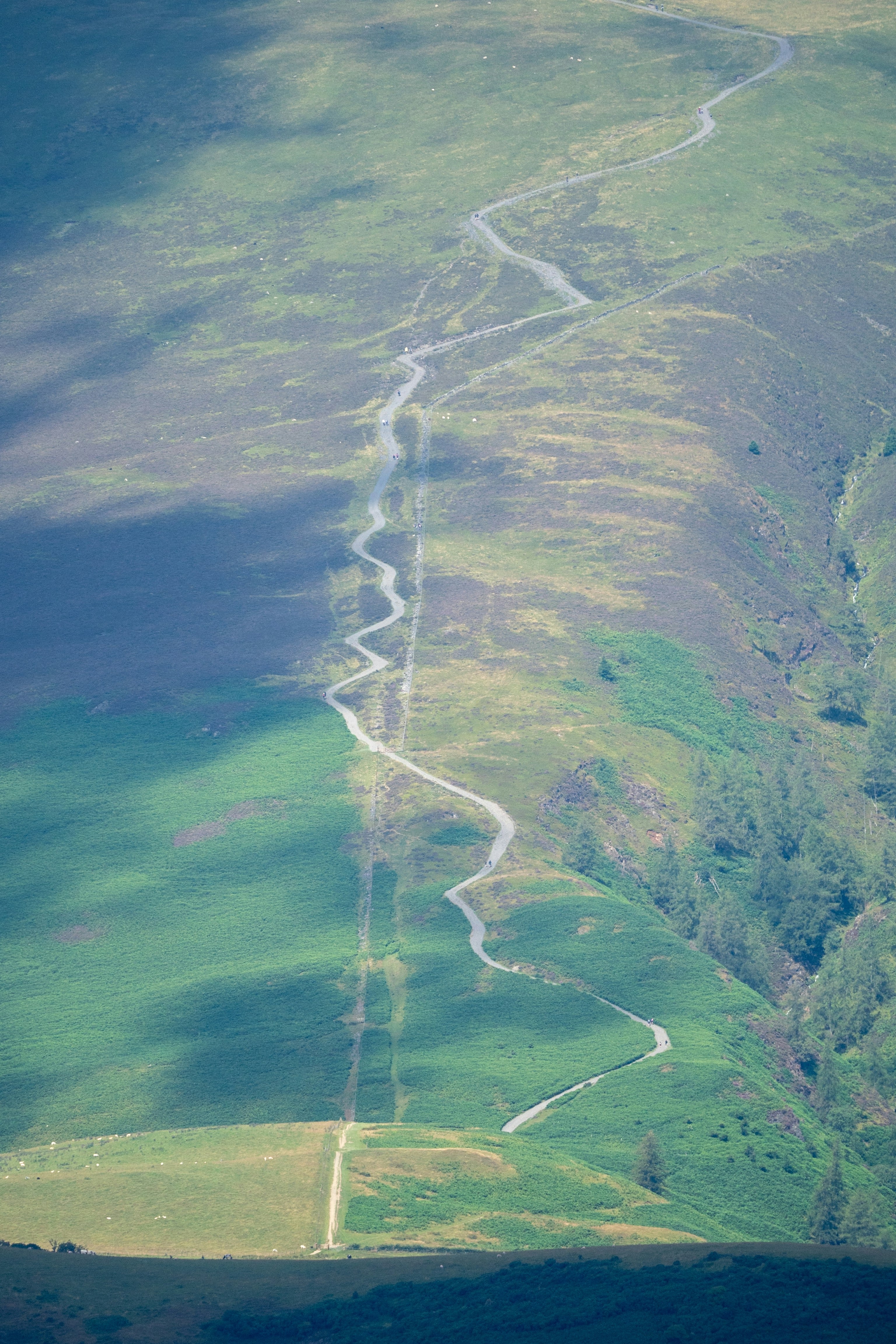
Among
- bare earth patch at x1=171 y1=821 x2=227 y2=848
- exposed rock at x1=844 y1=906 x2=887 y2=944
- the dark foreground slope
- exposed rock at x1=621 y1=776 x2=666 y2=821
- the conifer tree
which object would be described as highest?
exposed rock at x1=621 y1=776 x2=666 y2=821

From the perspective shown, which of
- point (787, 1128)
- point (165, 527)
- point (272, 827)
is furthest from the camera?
point (165, 527)

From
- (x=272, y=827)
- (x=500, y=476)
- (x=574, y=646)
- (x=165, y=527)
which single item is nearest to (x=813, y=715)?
(x=574, y=646)

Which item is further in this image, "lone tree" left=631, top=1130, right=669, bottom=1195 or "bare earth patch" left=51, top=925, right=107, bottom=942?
"bare earth patch" left=51, top=925, right=107, bottom=942

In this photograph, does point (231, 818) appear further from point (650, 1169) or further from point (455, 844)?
point (650, 1169)

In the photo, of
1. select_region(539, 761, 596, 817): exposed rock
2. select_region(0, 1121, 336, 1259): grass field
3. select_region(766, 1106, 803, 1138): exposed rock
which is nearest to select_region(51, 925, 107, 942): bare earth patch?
select_region(0, 1121, 336, 1259): grass field

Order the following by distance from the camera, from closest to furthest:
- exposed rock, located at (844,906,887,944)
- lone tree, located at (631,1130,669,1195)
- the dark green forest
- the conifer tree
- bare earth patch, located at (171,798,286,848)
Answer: the dark green forest → the conifer tree → lone tree, located at (631,1130,669,1195) → bare earth patch, located at (171,798,286,848) → exposed rock, located at (844,906,887,944)

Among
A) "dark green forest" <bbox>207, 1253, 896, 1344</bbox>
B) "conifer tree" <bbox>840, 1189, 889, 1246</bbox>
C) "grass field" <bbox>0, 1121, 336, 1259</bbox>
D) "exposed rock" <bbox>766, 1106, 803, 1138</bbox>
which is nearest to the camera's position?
"dark green forest" <bbox>207, 1253, 896, 1344</bbox>

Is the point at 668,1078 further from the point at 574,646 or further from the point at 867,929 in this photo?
the point at 574,646

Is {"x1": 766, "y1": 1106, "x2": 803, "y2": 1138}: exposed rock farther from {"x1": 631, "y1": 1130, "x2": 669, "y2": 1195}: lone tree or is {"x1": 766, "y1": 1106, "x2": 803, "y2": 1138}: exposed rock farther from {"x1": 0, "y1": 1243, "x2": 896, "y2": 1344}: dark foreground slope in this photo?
{"x1": 0, "y1": 1243, "x2": 896, "y2": 1344}: dark foreground slope
